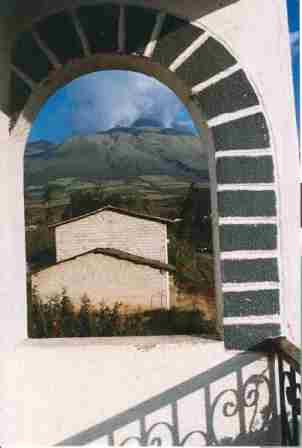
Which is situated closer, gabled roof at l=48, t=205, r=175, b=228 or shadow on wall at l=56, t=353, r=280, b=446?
shadow on wall at l=56, t=353, r=280, b=446

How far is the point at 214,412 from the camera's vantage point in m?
2.38

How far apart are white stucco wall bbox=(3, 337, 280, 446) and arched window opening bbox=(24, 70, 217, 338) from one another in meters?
0.19

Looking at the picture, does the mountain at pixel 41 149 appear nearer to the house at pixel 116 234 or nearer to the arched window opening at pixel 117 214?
the arched window opening at pixel 117 214

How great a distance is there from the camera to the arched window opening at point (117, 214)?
2.60 metres

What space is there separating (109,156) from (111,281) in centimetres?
65

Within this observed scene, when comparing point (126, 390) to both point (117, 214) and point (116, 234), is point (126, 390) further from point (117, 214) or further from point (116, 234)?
point (117, 214)

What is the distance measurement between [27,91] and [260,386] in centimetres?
179

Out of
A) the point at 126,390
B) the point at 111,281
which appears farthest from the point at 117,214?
the point at 126,390

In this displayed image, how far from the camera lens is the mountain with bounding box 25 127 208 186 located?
2.66 meters

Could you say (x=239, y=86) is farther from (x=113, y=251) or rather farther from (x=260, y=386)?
(x=260, y=386)

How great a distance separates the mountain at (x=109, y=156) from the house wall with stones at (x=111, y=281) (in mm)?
452

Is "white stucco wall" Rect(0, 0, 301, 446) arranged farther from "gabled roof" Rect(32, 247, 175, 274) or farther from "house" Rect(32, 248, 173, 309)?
"gabled roof" Rect(32, 247, 175, 274)

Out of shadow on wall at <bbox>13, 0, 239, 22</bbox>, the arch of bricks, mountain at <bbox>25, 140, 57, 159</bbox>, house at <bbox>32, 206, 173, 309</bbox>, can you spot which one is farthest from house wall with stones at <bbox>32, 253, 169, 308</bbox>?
shadow on wall at <bbox>13, 0, 239, 22</bbox>

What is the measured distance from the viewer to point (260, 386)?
2377mm
